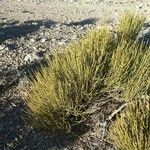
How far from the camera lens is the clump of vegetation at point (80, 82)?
4656 millimetres

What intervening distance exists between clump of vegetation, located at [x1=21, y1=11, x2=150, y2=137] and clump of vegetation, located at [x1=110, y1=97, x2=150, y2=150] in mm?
728

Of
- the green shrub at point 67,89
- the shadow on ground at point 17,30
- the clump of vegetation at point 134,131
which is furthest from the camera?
the shadow on ground at point 17,30

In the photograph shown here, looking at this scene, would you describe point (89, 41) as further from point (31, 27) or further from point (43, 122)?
point (31, 27)

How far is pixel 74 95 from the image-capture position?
15.8 feet

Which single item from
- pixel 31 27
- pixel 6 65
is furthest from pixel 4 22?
pixel 6 65

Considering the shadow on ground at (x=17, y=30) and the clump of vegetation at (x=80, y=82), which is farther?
the shadow on ground at (x=17, y=30)

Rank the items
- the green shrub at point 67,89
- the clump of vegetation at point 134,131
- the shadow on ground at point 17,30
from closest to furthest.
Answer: the clump of vegetation at point 134,131
the green shrub at point 67,89
the shadow on ground at point 17,30

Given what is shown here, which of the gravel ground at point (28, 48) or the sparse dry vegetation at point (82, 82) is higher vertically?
the sparse dry vegetation at point (82, 82)

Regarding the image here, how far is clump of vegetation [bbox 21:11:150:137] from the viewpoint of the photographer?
15.3ft

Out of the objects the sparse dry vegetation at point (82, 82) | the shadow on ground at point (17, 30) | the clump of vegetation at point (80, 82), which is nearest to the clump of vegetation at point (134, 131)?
the sparse dry vegetation at point (82, 82)

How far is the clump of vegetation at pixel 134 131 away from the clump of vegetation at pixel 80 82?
0.73 metres

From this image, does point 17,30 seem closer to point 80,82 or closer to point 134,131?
point 80,82

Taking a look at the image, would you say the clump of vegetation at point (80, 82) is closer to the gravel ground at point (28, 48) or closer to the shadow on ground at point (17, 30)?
the gravel ground at point (28, 48)

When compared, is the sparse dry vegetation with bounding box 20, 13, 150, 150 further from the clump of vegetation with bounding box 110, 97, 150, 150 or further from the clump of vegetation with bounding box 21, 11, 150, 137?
the clump of vegetation with bounding box 110, 97, 150, 150
